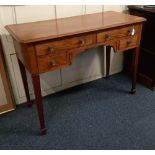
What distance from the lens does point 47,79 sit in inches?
79.4

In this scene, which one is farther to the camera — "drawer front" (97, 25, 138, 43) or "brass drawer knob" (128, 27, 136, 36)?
"brass drawer knob" (128, 27, 136, 36)

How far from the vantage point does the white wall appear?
5.39 ft

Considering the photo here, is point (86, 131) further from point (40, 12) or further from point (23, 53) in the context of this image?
point (40, 12)

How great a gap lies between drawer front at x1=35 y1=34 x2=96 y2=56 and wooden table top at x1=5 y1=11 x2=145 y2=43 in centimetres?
5

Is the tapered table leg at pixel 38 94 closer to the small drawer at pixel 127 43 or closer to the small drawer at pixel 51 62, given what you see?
the small drawer at pixel 51 62

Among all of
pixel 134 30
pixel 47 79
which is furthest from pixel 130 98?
pixel 47 79

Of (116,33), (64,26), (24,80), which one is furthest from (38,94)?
(116,33)

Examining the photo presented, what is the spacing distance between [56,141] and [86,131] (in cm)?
25

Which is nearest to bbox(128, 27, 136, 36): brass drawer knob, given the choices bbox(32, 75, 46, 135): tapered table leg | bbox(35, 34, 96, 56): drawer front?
bbox(35, 34, 96, 56): drawer front

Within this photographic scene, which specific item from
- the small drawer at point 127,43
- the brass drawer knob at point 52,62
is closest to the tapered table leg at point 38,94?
the brass drawer knob at point 52,62

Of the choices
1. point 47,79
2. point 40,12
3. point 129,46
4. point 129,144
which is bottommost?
point 129,144

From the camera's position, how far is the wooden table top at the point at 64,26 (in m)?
1.33

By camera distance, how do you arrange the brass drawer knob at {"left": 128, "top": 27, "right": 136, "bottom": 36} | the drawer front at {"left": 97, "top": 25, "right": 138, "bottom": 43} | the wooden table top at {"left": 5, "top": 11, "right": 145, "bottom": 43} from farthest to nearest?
the brass drawer knob at {"left": 128, "top": 27, "right": 136, "bottom": 36} → the drawer front at {"left": 97, "top": 25, "right": 138, "bottom": 43} → the wooden table top at {"left": 5, "top": 11, "right": 145, "bottom": 43}

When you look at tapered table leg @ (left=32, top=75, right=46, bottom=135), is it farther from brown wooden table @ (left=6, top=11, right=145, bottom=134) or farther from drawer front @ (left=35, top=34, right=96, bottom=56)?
drawer front @ (left=35, top=34, right=96, bottom=56)
